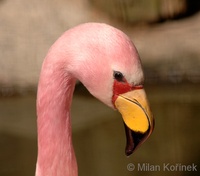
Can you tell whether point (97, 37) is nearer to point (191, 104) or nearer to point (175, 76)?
point (191, 104)

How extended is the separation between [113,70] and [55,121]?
21cm

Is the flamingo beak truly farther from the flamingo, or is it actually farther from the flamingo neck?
the flamingo neck

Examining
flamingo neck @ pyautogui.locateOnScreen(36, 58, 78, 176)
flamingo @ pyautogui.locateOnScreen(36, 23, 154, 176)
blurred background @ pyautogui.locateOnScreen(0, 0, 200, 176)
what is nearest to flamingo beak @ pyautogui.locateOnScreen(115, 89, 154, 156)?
flamingo @ pyautogui.locateOnScreen(36, 23, 154, 176)

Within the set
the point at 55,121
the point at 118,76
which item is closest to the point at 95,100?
the point at 55,121

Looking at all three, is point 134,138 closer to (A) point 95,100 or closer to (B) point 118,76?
(B) point 118,76

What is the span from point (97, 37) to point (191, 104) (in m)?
1.83

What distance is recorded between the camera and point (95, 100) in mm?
2666

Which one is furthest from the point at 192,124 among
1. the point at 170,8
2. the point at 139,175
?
the point at 170,8

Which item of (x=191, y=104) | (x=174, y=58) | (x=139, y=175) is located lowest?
(x=139, y=175)

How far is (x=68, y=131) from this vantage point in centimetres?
99

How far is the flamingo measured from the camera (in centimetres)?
84

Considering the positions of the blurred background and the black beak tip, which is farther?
the blurred background

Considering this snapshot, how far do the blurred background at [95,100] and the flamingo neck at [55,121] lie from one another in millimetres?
1155

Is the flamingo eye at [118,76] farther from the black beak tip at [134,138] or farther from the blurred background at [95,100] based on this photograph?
the blurred background at [95,100]
